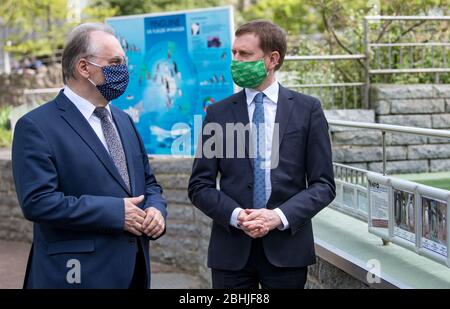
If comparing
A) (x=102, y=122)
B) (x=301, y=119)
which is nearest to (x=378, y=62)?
(x=301, y=119)

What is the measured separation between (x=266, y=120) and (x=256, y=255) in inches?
25.8

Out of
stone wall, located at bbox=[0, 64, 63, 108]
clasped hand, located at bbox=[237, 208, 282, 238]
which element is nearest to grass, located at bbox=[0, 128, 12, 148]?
stone wall, located at bbox=[0, 64, 63, 108]

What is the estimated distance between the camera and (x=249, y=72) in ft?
11.6

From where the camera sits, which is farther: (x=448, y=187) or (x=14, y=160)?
(x=448, y=187)

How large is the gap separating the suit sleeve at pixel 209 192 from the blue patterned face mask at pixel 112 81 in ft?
1.85

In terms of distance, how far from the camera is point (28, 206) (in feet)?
9.68

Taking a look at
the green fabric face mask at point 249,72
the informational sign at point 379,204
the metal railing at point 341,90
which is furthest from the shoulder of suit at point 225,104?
the metal railing at point 341,90

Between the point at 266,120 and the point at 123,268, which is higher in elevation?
the point at 266,120

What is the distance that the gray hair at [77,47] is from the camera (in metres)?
3.17

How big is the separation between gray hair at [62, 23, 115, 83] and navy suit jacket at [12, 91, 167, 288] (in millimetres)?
127

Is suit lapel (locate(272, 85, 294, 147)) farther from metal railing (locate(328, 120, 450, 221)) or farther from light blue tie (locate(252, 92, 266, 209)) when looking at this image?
metal railing (locate(328, 120, 450, 221))

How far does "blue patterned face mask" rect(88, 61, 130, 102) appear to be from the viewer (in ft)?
10.5

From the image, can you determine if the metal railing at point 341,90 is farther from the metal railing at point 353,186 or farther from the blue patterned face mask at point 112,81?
the blue patterned face mask at point 112,81

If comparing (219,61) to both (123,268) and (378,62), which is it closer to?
(378,62)
